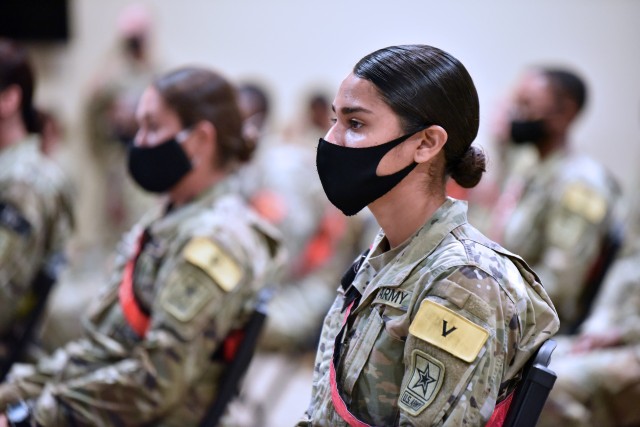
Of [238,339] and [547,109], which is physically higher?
[547,109]

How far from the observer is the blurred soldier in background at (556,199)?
3035mm

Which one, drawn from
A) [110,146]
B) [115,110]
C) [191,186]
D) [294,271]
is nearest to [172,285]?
[191,186]

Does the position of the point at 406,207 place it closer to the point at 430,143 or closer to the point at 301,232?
the point at 430,143

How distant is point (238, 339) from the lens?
2037 mm

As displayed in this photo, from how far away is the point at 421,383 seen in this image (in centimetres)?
129

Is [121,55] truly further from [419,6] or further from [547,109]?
[547,109]

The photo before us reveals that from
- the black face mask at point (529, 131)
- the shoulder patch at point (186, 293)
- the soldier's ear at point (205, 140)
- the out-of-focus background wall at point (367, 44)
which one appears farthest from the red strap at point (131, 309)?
the out-of-focus background wall at point (367, 44)

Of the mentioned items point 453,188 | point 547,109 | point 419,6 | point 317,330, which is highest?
point 419,6

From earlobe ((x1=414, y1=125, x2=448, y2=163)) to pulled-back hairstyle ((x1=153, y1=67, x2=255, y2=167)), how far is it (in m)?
0.93

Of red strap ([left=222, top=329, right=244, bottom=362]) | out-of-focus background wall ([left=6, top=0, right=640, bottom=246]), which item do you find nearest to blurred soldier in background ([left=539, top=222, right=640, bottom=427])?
red strap ([left=222, top=329, right=244, bottom=362])

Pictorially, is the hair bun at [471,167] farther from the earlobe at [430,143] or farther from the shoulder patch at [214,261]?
the shoulder patch at [214,261]

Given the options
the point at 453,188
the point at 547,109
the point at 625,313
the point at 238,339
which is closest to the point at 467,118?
the point at 238,339

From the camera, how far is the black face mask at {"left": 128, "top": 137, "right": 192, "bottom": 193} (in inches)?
84.4

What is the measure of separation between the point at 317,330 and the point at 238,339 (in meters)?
1.77
